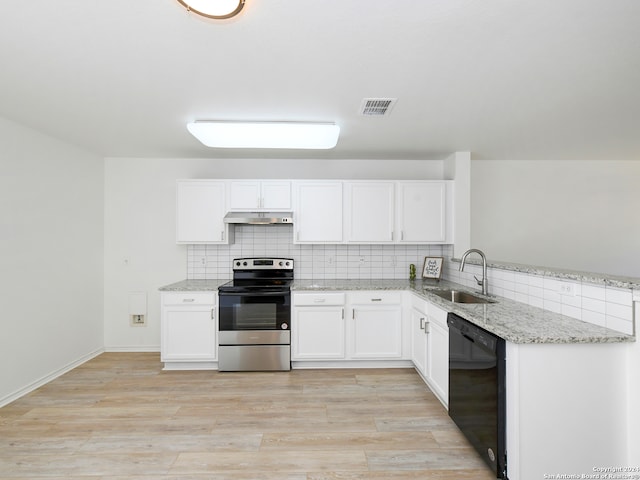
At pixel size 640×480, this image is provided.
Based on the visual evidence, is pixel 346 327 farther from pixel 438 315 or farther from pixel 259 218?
pixel 259 218

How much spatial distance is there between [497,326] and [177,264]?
3481 mm

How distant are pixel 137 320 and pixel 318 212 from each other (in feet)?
8.50

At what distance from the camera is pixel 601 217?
398 centimetres

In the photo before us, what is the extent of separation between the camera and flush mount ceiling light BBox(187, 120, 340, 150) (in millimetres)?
2549

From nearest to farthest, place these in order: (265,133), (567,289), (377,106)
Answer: (567,289) < (377,106) < (265,133)

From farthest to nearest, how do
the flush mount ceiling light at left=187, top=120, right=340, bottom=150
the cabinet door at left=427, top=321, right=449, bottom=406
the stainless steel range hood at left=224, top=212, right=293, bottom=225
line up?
the stainless steel range hood at left=224, top=212, right=293, bottom=225, the flush mount ceiling light at left=187, top=120, right=340, bottom=150, the cabinet door at left=427, top=321, right=449, bottom=406

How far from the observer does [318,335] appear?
325cm

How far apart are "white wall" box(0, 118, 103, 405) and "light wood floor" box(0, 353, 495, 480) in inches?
15.0

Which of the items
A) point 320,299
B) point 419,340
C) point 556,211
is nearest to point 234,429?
point 320,299

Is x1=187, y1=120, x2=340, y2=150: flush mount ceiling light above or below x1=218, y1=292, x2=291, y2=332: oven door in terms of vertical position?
above

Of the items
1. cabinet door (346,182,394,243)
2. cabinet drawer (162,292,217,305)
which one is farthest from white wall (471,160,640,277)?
cabinet drawer (162,292,217,305)

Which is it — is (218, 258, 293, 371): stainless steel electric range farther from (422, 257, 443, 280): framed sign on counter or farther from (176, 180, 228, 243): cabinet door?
(422, 257, 443, 280): framed sign on counter

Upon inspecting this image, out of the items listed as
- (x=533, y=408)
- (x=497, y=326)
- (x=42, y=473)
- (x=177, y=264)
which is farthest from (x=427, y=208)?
(x=42, y=473)

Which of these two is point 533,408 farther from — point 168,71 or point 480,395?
point 168,71
